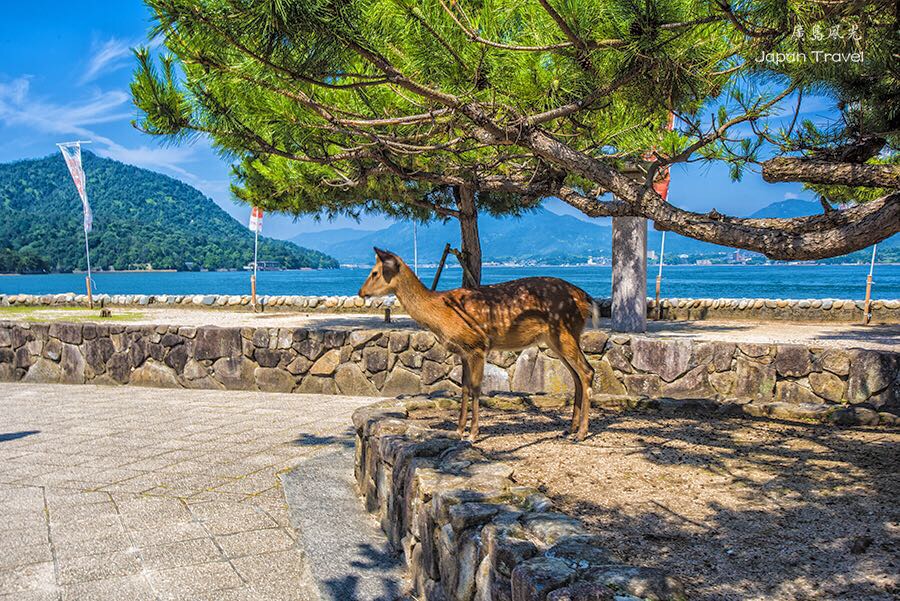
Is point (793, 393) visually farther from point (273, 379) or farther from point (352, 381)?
point (273, 379)

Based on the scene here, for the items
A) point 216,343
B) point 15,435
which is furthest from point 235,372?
point 15,435

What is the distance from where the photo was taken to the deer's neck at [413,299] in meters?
4.67

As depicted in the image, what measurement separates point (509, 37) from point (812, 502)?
3142mm

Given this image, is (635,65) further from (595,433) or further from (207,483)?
(207,483)

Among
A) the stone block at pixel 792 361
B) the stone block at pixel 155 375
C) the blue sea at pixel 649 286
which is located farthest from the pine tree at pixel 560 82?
the blue sea at pixel 649 286

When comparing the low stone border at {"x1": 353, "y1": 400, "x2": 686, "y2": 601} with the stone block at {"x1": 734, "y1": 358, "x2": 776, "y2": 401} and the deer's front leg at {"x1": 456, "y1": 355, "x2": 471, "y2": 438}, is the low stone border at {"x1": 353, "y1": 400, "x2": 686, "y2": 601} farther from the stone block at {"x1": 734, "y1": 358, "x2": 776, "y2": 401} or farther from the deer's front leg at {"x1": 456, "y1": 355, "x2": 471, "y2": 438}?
the stone block at {"x1": 734, "y1": 358, "x2": 776, "y2": 401}

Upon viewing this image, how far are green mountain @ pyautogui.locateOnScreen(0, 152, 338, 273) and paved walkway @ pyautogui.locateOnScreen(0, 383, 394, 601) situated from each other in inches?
4607

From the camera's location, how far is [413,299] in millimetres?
4676

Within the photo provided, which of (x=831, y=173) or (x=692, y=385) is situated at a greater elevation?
(x=831, y=173)

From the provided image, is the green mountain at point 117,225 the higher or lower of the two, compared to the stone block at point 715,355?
higher

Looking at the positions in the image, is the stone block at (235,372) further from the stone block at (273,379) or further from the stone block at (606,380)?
the stone block at (606,380)

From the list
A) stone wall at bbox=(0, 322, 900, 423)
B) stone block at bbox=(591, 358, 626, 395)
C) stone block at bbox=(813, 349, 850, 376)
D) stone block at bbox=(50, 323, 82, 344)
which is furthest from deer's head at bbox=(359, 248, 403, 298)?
stone block at bbox=(50, 323, 82, 344)

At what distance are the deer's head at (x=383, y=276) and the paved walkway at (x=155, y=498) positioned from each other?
4.98ft

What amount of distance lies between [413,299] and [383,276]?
0.82 ft
